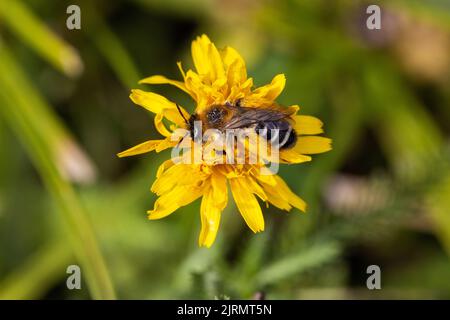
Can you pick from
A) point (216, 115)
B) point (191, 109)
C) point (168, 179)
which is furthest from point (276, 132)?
point (191, 109)

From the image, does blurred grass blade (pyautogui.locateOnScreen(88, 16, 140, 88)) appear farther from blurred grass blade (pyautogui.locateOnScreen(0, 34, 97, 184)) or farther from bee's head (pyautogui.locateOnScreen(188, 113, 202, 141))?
bee's head (pyautogui.locateOnScreen(188, 113, 202, 141))

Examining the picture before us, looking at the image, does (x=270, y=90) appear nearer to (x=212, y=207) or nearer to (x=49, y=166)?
(x=212, y=207)

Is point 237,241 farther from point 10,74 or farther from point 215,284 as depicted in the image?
point 10,74

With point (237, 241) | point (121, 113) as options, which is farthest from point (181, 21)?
point (237, 241)

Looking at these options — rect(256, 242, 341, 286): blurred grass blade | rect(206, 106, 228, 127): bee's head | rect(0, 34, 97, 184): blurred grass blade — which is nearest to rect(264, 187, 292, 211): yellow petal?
rect(206, 106, 228, 127): bee's head
